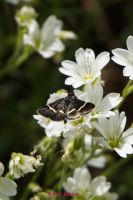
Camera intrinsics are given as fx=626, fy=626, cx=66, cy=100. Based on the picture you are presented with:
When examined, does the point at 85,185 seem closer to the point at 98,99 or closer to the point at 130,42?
the point at 98,99

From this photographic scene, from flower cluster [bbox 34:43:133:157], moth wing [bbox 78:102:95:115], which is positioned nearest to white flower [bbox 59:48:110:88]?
flower cluster [bbox 34:43:133:157]

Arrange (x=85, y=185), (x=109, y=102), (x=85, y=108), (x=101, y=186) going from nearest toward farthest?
(x=85, y=108)
(x=109, y=102)
(x=101, y=186)
(x=85, y=185)

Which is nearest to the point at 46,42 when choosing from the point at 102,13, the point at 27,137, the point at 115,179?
the point at 27,137

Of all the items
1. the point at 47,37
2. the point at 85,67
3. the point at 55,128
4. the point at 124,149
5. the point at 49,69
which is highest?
the point at 49,69

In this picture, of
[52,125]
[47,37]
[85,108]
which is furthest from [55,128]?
[47,37]

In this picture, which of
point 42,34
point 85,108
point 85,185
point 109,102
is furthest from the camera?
point 42,34

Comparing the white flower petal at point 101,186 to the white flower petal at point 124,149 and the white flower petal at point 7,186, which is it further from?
the white flower petal at point 7,186

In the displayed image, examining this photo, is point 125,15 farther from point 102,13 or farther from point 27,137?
point 27,137

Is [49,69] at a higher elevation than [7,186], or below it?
higher
